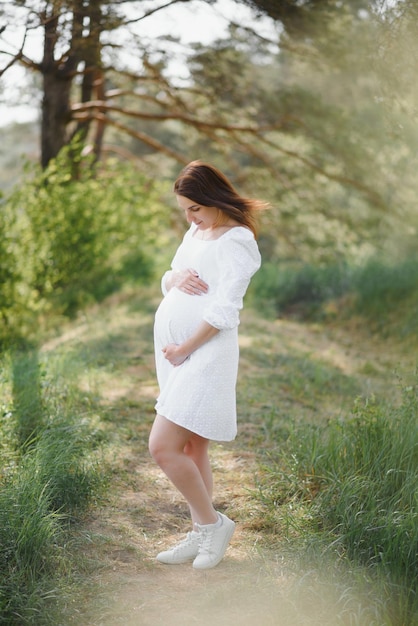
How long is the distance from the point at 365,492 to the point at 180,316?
4.46 ft

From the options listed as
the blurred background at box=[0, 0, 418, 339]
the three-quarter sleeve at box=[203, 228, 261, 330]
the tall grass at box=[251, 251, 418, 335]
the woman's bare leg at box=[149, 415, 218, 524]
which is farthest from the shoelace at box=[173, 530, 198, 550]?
the tall grass at box=[251, 251, 418, 335]

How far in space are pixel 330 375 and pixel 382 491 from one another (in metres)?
3.65

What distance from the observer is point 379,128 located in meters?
10.6

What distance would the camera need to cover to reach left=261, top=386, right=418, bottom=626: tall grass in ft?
10.1

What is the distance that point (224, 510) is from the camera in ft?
13.2

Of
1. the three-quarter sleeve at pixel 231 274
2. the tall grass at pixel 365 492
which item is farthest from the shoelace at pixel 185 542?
the three-quarter sleeve at pixel 231 274

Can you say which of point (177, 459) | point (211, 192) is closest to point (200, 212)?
point (211, 192)

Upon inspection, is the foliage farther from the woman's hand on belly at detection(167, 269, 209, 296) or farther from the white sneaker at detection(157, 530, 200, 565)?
the white sneaker at detection(157, 530, 200, 565)

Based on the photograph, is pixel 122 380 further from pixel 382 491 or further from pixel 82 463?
pixel 382 491

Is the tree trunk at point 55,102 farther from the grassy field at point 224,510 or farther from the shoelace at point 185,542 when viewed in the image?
the shoelace at point 185,542

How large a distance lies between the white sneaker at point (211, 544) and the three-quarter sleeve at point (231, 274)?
1012 mm

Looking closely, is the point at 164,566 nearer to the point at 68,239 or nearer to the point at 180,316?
the point at 180,316

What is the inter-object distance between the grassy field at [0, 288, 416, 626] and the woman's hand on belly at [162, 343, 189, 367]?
1.04 meters

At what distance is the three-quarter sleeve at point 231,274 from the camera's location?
3.06m
